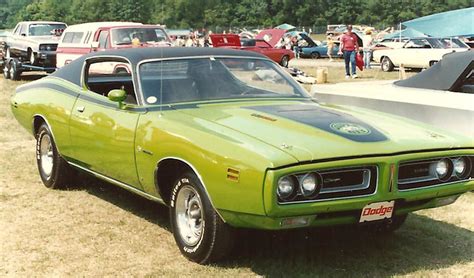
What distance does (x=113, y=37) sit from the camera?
50.3 feet

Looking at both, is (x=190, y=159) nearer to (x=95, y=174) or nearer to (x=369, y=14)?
(x=95, y=174)

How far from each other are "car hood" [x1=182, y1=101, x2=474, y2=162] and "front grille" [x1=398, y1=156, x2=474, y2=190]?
0.09 metres

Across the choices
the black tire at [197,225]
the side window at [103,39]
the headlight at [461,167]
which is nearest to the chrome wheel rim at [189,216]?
the black tire at [197,225]

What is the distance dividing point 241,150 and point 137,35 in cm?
1228

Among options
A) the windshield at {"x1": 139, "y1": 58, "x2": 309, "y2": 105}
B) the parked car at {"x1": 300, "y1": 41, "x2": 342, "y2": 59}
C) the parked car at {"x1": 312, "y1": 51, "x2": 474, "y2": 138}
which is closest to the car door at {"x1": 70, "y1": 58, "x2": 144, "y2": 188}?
the windshield at {"x1": 139, "y1": 58, "x2": 309, "y2": 105}

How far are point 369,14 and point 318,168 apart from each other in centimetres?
6958

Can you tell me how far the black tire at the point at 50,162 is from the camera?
6062mm

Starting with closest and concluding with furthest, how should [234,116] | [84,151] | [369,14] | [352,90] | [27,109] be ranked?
1. [234,116]
2. [84,151]
3. [27,109]
4. [352,90]
5. [369,14]

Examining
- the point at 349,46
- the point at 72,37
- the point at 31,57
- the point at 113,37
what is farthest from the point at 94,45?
the point at 349,46

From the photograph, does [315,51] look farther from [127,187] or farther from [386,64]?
[127,187]

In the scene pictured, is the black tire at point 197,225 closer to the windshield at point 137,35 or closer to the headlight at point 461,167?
the headlight at point 461,167

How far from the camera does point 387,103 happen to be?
6602 millimetres

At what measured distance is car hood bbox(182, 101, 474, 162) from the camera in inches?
151

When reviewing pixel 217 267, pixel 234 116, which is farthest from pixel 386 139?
pixel 217 267
